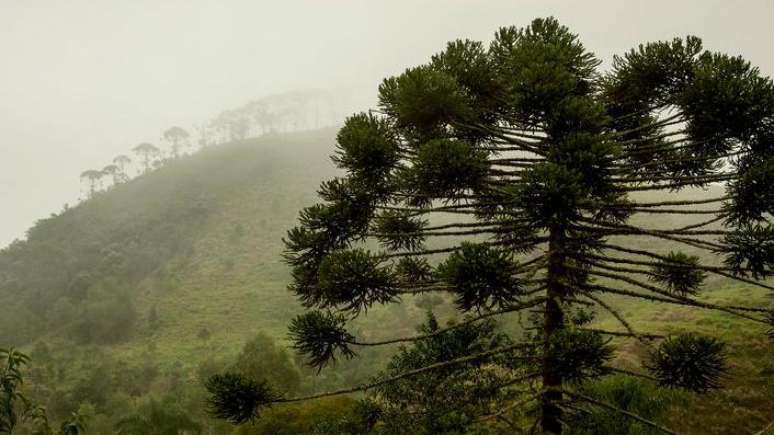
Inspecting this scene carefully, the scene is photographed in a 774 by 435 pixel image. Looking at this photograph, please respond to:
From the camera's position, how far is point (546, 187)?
400cm

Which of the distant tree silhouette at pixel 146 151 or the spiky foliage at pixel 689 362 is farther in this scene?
the distant tree silhouette at pixel 146 151

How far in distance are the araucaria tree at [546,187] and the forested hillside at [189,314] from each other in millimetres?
1692

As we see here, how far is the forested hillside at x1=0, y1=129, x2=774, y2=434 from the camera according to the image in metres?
11.9

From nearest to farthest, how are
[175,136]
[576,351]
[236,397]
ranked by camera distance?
[576,351], [236,397], [175,136]

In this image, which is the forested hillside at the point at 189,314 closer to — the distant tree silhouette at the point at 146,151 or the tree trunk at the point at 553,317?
the tree trunk at the point at 553,317

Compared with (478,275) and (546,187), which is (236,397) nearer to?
(478,275)

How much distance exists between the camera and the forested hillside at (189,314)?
11852 millimetres

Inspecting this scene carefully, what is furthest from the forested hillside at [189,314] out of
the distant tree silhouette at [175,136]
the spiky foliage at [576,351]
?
the distant tree silhouette at [175,136]

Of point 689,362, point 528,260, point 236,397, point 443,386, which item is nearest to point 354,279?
point 236,397

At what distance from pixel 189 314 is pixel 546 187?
41.1 meters

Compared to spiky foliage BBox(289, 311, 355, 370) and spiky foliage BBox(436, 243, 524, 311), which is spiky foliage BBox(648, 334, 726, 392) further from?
spiky foliage BBox(289, 311, 355, 370)

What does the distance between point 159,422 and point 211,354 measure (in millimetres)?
15956

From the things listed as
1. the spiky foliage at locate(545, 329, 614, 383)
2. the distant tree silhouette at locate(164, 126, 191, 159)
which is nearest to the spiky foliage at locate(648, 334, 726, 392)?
the spiky foliage at locate(545, 329, 614, 383)

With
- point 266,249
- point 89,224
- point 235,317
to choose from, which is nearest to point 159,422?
point 235,317
